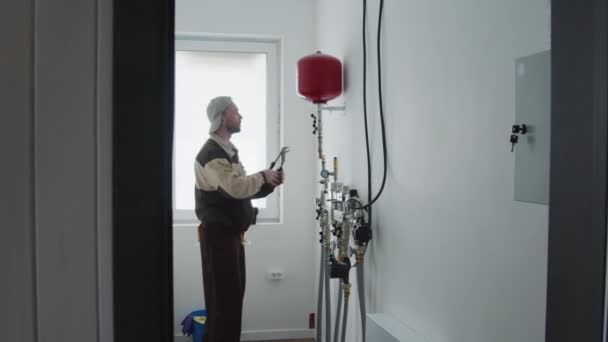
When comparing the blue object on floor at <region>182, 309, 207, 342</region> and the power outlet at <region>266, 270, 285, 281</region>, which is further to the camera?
the power outlet at <region>266, 270, 285, 281</region>

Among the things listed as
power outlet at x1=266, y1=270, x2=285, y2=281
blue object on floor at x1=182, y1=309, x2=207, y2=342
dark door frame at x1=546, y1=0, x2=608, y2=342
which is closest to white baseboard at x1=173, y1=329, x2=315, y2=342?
blue object on floor at x1=182, y1=309, x2=207, y2=342

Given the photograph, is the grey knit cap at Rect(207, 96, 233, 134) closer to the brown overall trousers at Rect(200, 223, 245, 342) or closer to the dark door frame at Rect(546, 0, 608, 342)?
the brown overall trousers at Rect(200, 223, 245, 342)

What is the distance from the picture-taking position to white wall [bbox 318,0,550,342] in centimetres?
80

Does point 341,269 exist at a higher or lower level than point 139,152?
lower

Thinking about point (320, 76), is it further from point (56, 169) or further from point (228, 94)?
point (56, 169)

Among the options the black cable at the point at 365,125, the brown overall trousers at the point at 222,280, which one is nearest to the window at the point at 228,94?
the brown overall trousers at the point at 222,280

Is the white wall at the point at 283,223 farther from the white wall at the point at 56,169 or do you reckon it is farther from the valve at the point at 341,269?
the white wall at the point at 56,169

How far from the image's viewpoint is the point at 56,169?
1.53 ft

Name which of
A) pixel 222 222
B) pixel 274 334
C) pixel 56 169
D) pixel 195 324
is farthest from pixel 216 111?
pixel 56 169

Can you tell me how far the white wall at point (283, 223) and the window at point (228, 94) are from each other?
4.0 inches

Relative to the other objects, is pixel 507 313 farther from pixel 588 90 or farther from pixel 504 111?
pixel 588 90

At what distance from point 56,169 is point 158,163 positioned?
0.11 metres

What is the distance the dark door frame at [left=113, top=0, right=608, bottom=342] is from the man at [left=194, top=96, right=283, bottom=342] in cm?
174

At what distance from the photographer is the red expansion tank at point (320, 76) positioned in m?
2.03
